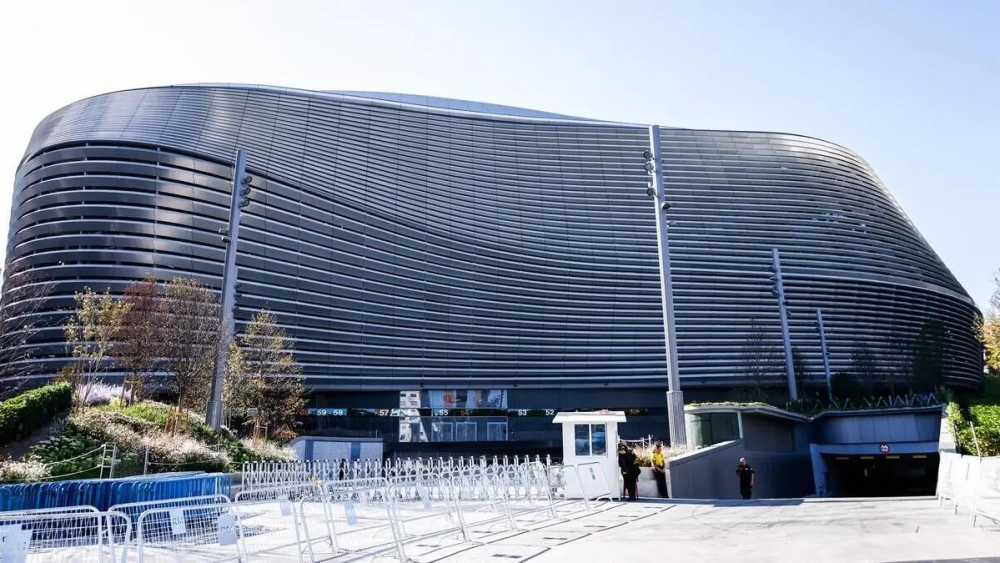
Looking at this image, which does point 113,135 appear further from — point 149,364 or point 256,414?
point 149,364

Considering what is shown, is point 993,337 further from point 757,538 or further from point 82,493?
point 82,493

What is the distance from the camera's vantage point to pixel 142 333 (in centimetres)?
2894

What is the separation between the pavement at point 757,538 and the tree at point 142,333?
72.5 feet

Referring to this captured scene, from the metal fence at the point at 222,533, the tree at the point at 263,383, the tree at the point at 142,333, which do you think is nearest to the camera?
the metal fence at the point at 222,533

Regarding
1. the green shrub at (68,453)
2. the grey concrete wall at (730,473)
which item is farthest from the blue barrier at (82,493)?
the grey concrete wall at (730,473)

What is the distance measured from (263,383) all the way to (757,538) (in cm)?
3264

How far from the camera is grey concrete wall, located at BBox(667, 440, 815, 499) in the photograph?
19938mm

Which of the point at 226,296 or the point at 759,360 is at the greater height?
the point at 759,360

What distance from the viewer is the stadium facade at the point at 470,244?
56.1 meters

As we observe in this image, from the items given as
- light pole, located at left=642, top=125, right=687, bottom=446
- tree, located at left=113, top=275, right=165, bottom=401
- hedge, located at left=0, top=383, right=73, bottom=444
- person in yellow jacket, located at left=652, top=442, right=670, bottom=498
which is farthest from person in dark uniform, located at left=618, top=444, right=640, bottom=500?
tree, located at left=113, top=275, right=165, bottom=401

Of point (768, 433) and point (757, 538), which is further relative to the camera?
point (768, 433)

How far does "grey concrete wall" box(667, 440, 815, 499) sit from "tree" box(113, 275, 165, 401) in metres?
22.0

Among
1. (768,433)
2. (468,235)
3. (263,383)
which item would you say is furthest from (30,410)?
(468,235)

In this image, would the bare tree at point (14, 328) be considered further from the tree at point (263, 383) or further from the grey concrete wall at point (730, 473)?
the grey concrete wall at point (730, 473)
